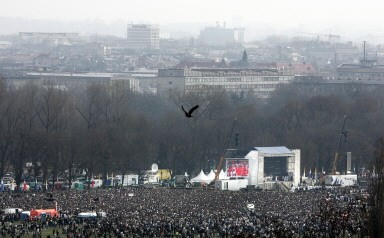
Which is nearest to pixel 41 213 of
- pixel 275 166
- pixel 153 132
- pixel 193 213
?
pixel 193 213

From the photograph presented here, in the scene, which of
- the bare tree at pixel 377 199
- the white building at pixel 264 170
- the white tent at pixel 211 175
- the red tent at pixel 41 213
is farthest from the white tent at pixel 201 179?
the bare tree at pixel 377 199

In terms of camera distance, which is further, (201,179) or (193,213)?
Result: (201,179)

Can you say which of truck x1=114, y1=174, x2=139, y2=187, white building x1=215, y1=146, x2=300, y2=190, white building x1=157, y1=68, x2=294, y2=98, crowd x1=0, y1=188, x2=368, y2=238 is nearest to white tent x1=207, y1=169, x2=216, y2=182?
white building x1=215, y1=146, x2=300, y2=190

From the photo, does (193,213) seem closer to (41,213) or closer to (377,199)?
(41,213)

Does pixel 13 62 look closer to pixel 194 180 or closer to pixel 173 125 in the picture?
pixel 173 125

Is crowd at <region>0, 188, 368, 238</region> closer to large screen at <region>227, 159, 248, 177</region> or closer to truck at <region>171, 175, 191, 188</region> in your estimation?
truck at <region>171, 175, 191, 188</region>

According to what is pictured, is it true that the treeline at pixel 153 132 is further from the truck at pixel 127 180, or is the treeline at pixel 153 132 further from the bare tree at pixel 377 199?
the bare tree at pixel 377 199

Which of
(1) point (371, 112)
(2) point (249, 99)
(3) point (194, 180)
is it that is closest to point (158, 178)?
(3) point (194, 180)
